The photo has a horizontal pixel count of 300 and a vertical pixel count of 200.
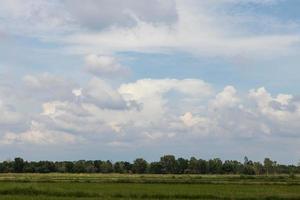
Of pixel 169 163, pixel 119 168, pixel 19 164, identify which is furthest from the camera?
pixel 119 168

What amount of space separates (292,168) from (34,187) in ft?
500

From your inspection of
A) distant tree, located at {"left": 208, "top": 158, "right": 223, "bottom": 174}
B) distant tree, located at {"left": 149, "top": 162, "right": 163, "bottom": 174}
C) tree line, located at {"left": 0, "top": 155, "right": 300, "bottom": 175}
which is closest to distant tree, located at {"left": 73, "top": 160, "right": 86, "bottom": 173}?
tree line, located at {"left": 0, "top": 155, "right": 300, "bottom": 175}

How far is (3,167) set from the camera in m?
153

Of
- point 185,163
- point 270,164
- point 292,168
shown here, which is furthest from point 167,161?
point 292,168

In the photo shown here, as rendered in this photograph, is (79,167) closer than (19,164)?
No

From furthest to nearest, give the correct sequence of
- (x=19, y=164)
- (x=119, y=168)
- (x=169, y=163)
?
1. (x=119, y=168)
2. (x=169, y=163)
3. (x=19, y=164)

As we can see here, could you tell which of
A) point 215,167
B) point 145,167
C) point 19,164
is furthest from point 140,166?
point 19,164

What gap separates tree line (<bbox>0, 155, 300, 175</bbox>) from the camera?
152 meters

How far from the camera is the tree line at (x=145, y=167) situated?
152 meters

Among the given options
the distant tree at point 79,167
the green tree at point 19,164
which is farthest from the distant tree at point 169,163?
the green tree at point 19,164

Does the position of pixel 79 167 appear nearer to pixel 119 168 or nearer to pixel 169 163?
pixel 119 168

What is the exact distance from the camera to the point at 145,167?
160m

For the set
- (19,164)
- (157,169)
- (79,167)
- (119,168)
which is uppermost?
(19,164)

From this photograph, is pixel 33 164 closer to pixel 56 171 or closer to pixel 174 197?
pixel 56 171
